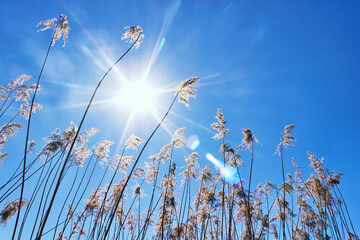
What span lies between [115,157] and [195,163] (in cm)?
282

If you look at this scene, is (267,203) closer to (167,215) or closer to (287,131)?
(287,131)

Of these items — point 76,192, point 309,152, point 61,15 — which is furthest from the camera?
point 309,152

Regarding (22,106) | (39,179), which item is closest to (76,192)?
(39,179)

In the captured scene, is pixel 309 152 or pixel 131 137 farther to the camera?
pixel 309 152

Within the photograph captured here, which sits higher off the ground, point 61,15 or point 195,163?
point 61,15

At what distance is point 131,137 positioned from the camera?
599cm

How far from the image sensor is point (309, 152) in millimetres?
7531

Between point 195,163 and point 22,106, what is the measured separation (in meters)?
6.50

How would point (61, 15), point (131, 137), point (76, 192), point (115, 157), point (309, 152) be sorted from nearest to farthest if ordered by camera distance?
point (61, 15), point (76, 192), point (131, 137), point (115, 157), point (309, 152)

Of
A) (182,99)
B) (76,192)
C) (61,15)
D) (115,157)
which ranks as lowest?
(76,192)

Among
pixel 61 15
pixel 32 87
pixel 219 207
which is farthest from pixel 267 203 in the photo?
pixel 32 87

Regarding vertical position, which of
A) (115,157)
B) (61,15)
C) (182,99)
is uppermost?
(61,15)

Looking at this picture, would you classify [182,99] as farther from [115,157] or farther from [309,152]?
[309,152]

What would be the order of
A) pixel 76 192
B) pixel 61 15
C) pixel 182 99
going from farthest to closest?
1. pixel 76 192
2. pixel 182 99
3. pixel 61 15
